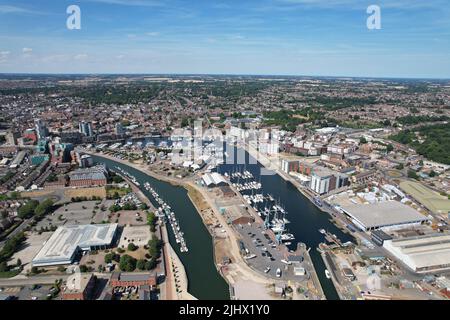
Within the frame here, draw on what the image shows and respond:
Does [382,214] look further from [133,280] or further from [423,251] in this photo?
[133,280]

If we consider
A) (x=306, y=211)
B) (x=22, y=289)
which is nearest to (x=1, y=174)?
(x=22, y=289)

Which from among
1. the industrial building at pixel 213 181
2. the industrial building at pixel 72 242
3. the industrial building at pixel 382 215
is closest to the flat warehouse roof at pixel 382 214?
the industrial building at pixel 382 215

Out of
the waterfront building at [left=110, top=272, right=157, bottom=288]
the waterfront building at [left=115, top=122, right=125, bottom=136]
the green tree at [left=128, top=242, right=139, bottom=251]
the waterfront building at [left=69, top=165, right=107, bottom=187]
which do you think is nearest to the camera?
the waterfront building at [left=110, top=272, right=157, bottom=288]

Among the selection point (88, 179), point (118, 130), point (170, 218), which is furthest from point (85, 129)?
point (170, 218)

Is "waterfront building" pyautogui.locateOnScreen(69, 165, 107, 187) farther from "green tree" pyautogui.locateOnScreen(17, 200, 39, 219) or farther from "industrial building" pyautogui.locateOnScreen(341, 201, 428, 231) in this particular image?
"industrial building" pyautogui.locateOnScreen(341, 201, 428, 231)

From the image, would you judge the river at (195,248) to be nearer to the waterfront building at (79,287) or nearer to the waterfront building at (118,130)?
the waterfront building at (79,287)

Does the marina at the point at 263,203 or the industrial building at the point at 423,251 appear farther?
the marina at the point at 263,203

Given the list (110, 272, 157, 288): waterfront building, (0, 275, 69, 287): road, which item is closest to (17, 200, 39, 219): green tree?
(0, 275, 69, 287): road
